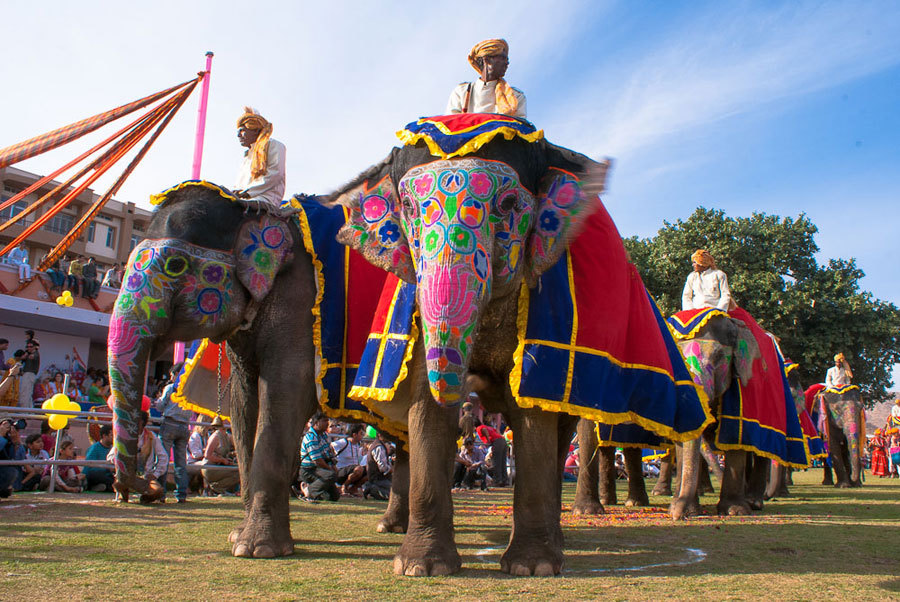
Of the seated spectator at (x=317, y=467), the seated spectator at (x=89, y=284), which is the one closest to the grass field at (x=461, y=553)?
A: the seated spectator at (x=317, y=467)

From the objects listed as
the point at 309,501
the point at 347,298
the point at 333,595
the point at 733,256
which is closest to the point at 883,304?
the point at 733,256

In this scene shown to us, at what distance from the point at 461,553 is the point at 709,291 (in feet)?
22.5

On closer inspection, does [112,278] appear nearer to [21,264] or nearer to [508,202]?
[21,264]

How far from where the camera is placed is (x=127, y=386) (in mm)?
A: 6055

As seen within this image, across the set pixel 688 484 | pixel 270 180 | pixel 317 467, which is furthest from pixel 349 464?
pixel 270 180

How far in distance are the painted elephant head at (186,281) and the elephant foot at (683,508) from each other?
18.2ft

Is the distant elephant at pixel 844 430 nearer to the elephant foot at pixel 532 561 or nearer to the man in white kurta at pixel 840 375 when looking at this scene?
the man in white kurta at pixel 840 375

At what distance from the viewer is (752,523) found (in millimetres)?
8836

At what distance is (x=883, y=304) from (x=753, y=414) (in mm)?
26970

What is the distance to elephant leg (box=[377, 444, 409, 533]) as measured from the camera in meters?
7.89

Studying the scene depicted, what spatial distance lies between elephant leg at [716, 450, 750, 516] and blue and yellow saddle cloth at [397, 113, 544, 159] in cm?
663

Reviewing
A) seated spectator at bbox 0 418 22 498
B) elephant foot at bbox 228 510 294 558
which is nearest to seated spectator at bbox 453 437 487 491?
seated spectator at bbox 0 418 22 498

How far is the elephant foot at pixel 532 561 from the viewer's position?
16.4 feet

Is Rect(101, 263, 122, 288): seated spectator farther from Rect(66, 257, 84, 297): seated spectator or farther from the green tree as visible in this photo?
the green tree
